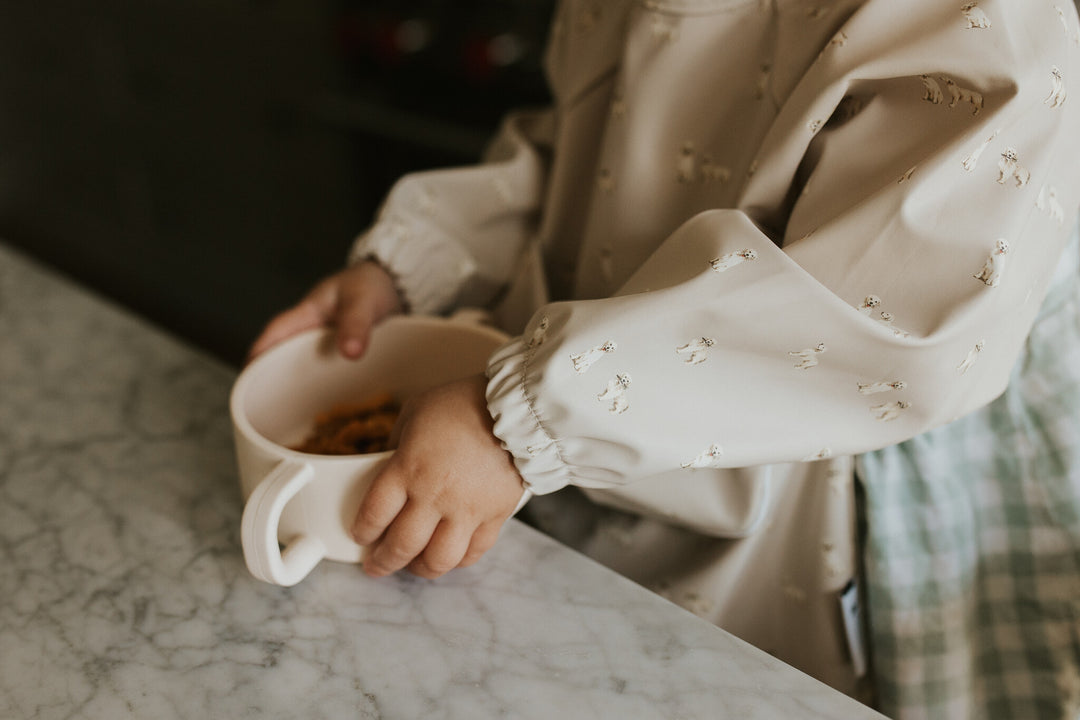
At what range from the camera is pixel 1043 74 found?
42cm

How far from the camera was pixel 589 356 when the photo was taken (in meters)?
0.42

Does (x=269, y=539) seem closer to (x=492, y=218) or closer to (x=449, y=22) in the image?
(x=492, y=218)

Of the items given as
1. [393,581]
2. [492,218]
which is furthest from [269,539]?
[492,218]

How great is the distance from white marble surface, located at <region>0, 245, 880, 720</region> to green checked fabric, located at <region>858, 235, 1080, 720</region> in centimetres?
19

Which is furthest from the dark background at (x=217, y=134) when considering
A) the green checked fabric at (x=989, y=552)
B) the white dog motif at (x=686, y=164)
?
the green checked fabric at (x=989, y=552)

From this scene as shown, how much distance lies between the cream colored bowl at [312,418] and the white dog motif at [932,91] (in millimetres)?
267

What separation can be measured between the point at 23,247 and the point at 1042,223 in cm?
221

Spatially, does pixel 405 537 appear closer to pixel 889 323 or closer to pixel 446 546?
pixel 446 546

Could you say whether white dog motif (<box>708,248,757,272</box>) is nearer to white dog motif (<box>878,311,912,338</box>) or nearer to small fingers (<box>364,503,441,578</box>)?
white dog motif (<box>878,311,912,338</box>)

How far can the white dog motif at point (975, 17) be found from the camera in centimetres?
43

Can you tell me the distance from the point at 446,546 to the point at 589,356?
0.12 meters

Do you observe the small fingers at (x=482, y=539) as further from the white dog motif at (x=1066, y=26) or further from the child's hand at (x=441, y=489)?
the white dog motif at (x=1066, y=26)

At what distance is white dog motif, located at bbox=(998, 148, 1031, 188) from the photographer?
1.39ft

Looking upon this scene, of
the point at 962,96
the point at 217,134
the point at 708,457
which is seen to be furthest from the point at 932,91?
the point at 217,134
